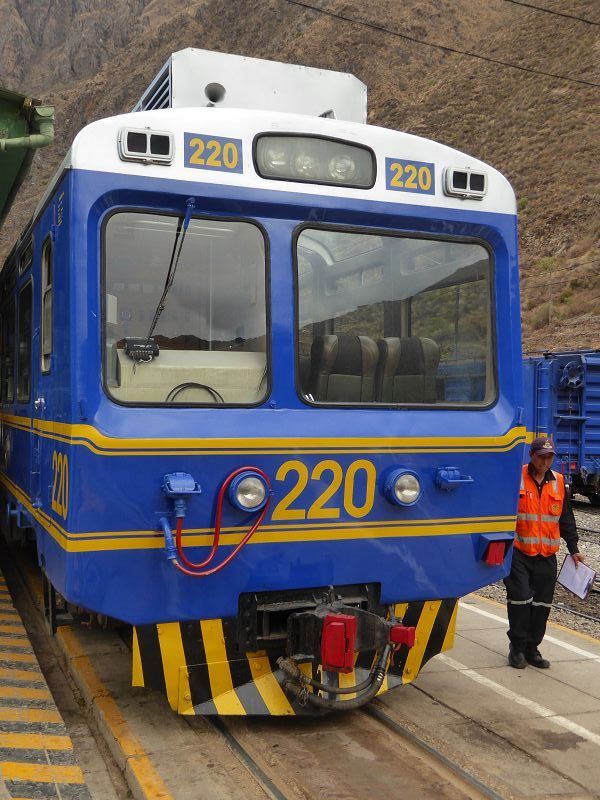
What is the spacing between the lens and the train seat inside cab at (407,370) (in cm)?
478

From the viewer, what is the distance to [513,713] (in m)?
5.22

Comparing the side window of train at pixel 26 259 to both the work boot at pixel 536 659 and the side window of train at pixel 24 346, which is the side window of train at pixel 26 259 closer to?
the side window of train at pixel 24 346

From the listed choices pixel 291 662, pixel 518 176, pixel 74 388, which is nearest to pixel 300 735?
pixel 291 662

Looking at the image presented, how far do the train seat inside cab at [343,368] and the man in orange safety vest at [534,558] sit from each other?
1937mm

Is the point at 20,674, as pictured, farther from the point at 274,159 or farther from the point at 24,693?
the point at 274,159

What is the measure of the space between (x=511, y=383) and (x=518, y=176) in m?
39.2

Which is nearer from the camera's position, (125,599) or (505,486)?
(125,599)

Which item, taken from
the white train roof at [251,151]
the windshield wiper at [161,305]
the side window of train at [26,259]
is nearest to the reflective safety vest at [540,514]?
the white train roof at [251,151]

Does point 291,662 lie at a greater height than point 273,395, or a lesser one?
lesser

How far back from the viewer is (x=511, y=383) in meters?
5.00

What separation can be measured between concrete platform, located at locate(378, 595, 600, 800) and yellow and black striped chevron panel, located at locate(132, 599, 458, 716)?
654 millimetres

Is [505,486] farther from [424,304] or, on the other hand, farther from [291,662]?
[291,662]

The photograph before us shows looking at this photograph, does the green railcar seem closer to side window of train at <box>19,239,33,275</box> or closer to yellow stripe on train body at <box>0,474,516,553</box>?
side window of train at <box>19,239,33,275</box>

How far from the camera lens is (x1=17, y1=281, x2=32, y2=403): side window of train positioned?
19.1 ft
